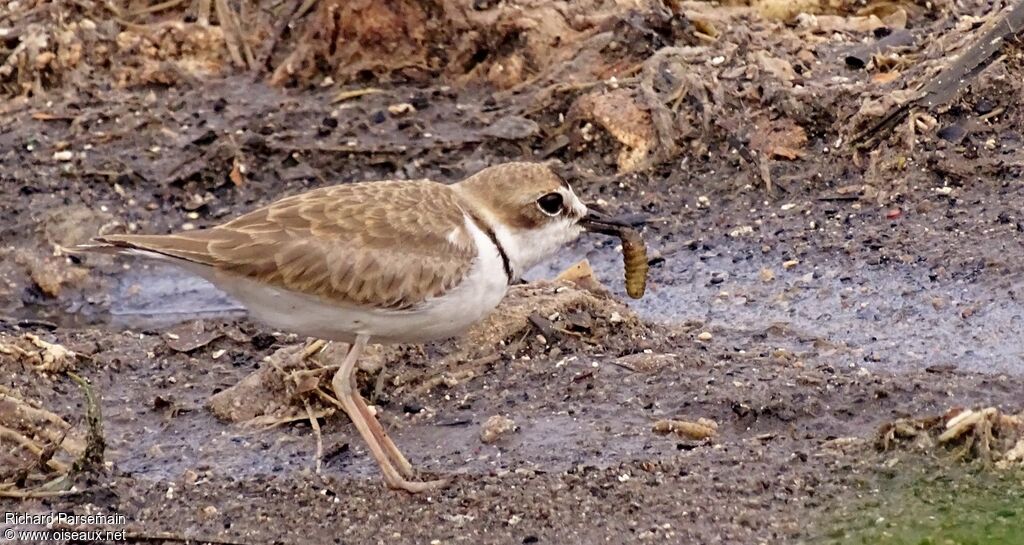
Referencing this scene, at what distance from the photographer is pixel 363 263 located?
6.55 meters

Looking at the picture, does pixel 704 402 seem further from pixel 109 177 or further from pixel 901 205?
pixel 109 177

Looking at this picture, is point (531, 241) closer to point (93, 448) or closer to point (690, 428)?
point (690, 428)

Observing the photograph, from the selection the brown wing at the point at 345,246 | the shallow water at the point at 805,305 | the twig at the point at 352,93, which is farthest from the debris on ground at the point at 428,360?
the twig at the point at 352,93

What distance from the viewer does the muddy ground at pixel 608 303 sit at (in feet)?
20.5

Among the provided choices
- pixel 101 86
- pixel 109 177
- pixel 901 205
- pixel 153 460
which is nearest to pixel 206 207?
pixel 109 177

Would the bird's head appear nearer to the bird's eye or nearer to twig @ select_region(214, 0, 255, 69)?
the bird's eye

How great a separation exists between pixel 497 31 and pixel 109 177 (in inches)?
120

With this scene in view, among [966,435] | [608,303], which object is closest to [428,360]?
[608,303]

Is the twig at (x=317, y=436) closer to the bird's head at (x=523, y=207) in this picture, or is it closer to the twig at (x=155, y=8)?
the bird's head at (x=523, y=207)

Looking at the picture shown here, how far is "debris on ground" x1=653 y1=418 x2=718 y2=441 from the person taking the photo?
22.2ft

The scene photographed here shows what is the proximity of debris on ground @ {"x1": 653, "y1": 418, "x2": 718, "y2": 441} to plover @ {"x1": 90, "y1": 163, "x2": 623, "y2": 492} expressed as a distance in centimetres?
95

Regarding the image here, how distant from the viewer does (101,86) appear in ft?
38.5

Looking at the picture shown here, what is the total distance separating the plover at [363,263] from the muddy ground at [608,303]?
635mm

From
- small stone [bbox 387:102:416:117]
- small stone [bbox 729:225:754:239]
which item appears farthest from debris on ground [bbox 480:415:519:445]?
small stone [bbox 387:102:416:117]
